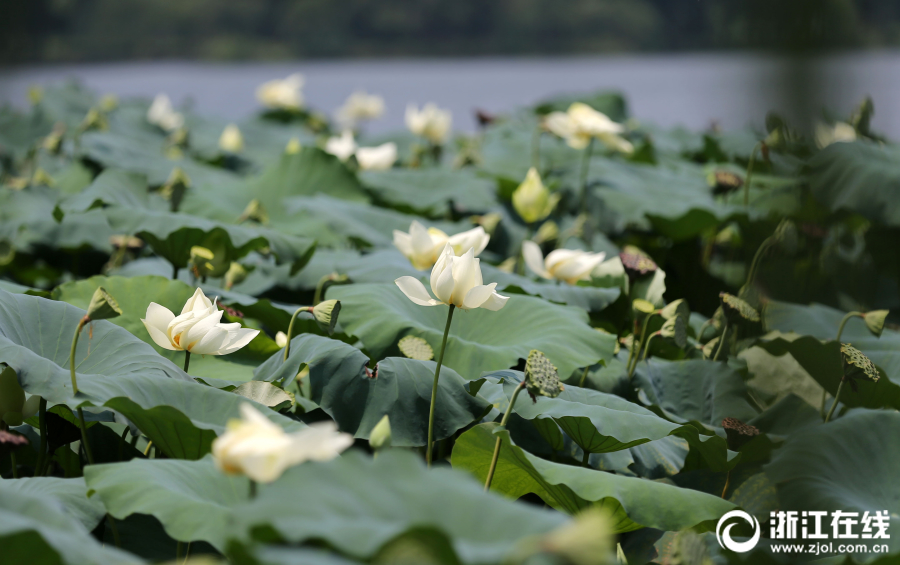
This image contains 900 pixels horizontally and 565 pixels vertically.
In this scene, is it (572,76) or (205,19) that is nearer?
(572,76)

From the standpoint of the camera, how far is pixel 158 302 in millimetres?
1173

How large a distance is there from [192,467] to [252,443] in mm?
262

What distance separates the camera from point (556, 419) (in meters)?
0.85

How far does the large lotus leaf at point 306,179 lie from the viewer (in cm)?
198

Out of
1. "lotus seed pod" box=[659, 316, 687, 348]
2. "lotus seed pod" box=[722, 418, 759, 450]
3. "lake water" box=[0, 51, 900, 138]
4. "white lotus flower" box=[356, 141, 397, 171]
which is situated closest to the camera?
"lotus seed pod" box=[722, 418, 759, 450]

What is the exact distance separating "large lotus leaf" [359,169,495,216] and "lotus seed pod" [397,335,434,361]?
3.38 feet

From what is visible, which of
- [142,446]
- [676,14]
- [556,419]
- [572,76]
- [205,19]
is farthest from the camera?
[205,19]

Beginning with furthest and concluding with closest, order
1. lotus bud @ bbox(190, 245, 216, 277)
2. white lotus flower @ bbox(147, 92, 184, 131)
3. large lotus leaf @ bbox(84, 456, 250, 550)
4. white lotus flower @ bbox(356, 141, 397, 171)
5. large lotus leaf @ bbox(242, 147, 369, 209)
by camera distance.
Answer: white lotus flower @ bbox(147, 92, 184, 131)
white lotus flower @ bbox(356, 141, 397, 171)
large lotus leaf @ bbox(242, 147, 369, 209)
lotus bud @ bbox(190, 245, 216, 277)
large lotus leaf @ bbox(84, 456, 250, 550)

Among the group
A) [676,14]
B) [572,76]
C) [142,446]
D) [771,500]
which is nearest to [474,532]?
[771,500]

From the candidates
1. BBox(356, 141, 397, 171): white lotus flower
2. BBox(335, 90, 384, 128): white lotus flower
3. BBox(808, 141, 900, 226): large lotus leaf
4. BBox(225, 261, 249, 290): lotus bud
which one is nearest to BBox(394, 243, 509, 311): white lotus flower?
BBox(225, 261, 249, 290): lotus bud

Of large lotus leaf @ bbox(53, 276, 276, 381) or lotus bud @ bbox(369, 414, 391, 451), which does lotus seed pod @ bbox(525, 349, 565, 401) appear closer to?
lotus bud @ bbox(369, 414, 391, 451)

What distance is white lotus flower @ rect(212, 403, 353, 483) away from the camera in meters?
0.47

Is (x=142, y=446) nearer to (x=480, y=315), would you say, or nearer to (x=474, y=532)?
(x=480, y=315)

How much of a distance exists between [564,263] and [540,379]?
1.76 ft
